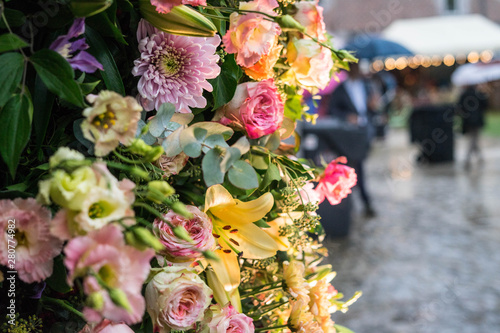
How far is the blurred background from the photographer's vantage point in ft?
11.1

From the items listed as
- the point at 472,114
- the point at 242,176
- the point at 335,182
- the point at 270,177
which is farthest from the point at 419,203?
the point at 242,176

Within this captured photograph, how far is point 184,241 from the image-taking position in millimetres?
590

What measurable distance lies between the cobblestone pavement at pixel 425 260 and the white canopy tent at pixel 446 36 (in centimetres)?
380

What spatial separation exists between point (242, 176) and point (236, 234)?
5.3 inches

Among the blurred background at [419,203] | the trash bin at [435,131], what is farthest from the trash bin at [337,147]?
the trash bin at [435,131]

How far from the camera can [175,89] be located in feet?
2.06

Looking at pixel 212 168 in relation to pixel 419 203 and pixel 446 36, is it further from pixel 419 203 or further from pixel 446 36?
pixel 446 36

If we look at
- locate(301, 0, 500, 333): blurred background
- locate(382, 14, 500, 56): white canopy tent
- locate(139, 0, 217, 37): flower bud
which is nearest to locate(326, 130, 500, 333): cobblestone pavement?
locate(301, 0, 500, 333): blurred background

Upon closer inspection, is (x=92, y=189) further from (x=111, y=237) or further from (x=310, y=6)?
(x=310, y=6)

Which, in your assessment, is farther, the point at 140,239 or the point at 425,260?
the point at 425,260

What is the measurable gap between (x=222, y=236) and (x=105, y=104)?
0.98ft

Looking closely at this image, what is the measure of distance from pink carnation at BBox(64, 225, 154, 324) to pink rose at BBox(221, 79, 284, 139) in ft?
1.06

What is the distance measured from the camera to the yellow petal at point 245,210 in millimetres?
669

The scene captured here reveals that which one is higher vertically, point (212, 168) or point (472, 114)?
point (212, 168)
